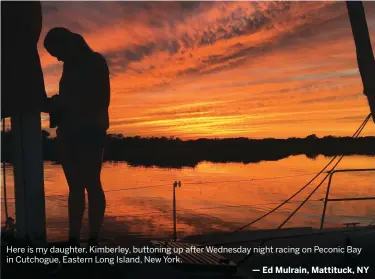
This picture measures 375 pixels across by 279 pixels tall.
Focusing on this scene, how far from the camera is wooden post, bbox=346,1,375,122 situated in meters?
4.59

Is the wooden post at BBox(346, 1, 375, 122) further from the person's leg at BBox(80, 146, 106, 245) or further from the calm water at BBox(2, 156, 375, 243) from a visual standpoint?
the calm water at BBox(2, 156, 375, 243)

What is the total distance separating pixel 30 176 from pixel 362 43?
355cm

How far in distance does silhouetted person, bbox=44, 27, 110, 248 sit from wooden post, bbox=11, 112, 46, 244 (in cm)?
35

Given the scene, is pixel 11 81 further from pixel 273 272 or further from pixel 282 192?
pixel 282 192

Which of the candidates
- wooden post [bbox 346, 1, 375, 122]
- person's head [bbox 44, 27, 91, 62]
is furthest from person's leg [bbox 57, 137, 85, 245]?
wooden post [bbox 346, 1, 375, 122]

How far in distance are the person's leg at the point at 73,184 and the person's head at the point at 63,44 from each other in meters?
0.76

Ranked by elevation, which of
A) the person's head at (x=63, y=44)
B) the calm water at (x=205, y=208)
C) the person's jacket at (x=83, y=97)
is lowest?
the calm water at (x=205, y=208)

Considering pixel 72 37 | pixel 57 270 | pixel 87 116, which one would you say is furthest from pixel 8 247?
pixel 72 37

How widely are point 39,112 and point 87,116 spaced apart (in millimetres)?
541

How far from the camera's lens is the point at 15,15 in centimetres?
400

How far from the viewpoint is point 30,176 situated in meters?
4.25

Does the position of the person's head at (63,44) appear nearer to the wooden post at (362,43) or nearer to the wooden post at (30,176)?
the wooden post at (30,176)

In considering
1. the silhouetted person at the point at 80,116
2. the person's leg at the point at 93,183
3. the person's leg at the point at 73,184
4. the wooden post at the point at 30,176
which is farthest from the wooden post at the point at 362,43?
the wooden post at the point at 30,176

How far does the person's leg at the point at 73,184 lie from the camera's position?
3994 millimetres
